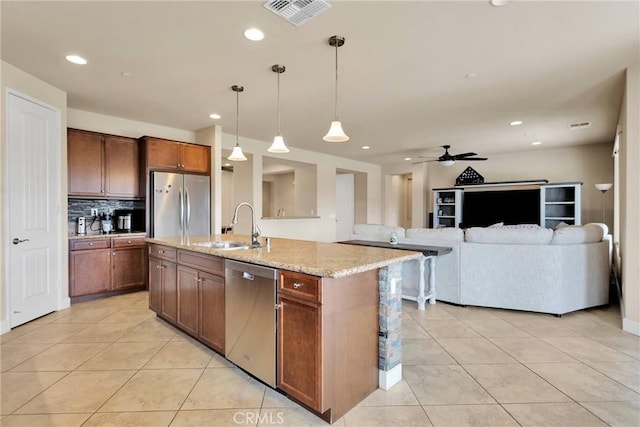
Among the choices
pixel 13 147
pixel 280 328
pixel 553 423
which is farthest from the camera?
pixel 13 147

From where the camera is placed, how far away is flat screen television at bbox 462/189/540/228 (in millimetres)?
7043

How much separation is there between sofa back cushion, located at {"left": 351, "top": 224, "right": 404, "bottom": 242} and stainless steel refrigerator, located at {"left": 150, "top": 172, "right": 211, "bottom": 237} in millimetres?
2413

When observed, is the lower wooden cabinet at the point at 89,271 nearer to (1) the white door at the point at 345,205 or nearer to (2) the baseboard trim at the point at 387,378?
(2) the baseboard trim at the point at 387,378

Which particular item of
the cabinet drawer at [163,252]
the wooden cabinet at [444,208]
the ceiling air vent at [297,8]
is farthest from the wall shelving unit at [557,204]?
the cabinet drawer at [163,252]

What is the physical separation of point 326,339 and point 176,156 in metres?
4.18

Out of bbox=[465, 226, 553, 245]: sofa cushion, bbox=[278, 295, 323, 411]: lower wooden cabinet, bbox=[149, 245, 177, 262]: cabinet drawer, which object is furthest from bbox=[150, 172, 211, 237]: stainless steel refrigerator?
bbox=[465, 226, 553, 245]: sofa cushion

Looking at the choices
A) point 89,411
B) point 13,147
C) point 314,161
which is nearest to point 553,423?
point 89,411

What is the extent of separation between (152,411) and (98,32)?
275 cm

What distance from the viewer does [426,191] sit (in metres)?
8.78

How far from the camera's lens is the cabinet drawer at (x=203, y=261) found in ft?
8.07

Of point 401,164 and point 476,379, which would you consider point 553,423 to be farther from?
point 401,164

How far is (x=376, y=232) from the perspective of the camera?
461 cm

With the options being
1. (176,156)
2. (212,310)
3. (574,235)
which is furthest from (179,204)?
(574,235)

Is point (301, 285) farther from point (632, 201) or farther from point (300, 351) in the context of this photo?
point (632, 201)
